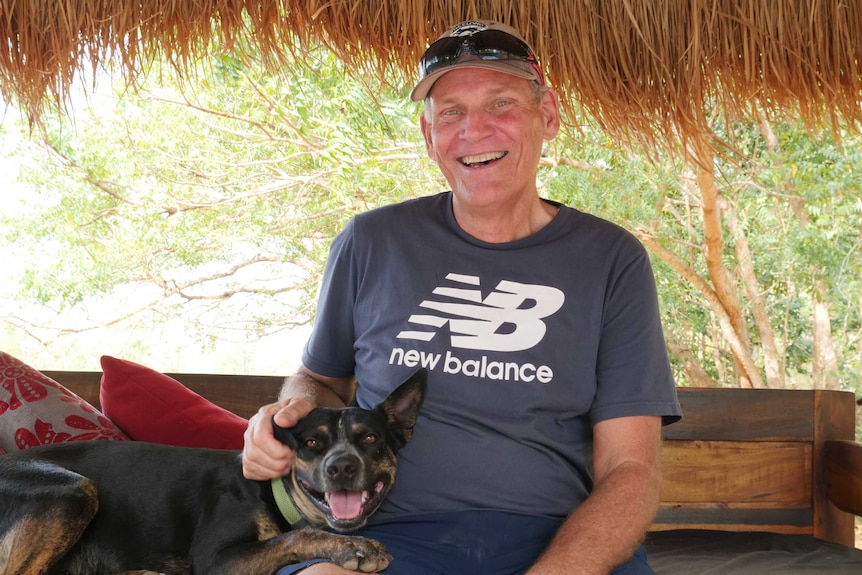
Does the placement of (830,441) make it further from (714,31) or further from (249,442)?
(249,442)

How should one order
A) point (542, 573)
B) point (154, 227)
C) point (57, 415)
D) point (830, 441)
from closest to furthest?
point (542, 573) → point (57, 415) → point (830, 441) → point (154, 227)

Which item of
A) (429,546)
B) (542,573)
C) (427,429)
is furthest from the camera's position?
(427,429)

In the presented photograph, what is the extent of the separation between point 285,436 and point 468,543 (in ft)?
1.64

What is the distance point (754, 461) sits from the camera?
10.7 feet

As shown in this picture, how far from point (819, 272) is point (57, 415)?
5.81 m

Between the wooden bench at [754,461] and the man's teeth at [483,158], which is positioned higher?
the man's teeth at [483,158]

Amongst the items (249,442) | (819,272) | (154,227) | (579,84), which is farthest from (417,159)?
(249,442)

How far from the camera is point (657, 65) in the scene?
2.70m

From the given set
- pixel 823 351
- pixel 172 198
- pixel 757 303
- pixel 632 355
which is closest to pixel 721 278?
pixel 757 303

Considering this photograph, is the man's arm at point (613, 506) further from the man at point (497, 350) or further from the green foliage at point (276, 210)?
the green foliage at point (276, 210)

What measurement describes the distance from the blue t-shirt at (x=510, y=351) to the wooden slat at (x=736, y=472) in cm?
126

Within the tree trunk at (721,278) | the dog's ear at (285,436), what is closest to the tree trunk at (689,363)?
the tree trunk at (721,278)

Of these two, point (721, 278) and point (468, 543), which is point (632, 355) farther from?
point (721, 278)

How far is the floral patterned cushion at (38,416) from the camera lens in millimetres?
2541
